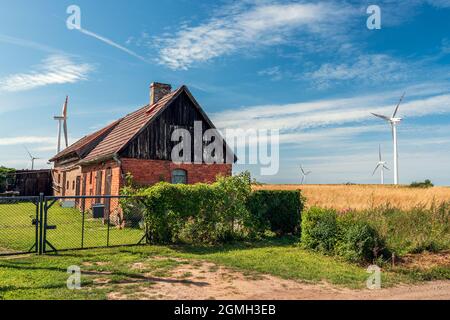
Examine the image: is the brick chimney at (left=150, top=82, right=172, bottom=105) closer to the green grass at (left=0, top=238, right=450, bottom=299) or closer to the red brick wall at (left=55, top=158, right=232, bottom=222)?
the red brick wall at (left=55, top=158, right=232, bottom=222)

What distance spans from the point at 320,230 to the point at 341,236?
2.81 feet

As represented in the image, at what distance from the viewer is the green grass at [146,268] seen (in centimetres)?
776

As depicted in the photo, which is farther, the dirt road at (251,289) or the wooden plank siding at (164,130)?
the wooden plank siding at (164,130)

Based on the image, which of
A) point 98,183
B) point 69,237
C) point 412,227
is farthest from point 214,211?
point 98,183

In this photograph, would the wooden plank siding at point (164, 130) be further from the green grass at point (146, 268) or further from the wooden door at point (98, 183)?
the green grass at point (146, 268)

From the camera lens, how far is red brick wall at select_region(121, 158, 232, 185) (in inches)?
792

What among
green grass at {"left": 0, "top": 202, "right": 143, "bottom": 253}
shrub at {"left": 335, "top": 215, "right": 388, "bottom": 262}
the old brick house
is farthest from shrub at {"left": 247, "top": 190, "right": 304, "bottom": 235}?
the old brick house

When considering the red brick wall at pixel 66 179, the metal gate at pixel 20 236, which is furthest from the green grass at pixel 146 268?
the red brick wall at pixel 66 179

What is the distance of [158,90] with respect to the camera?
24.9 metres

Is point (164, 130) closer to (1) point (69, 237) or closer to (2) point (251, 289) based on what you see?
(1) point (69, 237)

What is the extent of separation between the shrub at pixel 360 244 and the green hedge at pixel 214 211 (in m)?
4.31

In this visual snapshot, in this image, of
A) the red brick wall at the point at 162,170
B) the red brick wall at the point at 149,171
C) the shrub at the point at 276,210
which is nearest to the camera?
the shrub at the point at 276,210

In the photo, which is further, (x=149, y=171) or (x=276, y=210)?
(x=149, y=171)
